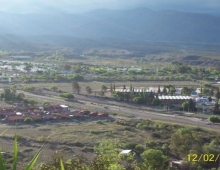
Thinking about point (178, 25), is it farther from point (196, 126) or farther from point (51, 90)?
point (196, 126)

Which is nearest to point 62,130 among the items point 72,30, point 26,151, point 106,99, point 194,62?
point 26,151

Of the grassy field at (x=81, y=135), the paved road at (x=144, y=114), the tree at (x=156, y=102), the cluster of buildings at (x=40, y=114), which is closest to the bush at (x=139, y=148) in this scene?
the grassy field at (x=81, y=135)

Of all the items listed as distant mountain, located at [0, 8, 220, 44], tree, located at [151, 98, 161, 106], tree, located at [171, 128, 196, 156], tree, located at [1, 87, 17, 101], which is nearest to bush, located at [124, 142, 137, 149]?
tree, located at [171, 128, 196, 156]

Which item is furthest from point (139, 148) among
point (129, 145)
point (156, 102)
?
point (156, 102)

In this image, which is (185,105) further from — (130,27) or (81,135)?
(130,27)

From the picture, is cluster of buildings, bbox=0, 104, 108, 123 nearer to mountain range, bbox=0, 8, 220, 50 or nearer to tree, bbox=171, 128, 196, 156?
tree, bbox=171, 128, 196, 156
